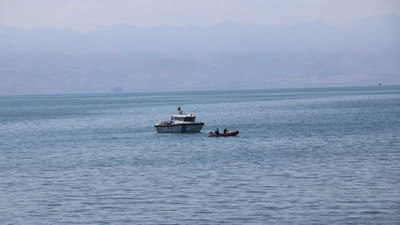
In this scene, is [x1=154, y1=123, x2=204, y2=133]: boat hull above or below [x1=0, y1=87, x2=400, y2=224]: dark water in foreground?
above

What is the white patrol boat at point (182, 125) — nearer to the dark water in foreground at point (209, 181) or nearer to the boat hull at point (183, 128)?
the boat hull at point (183, 128)

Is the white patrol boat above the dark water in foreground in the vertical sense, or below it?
above

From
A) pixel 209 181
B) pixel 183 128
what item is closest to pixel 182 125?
pixel 183 128

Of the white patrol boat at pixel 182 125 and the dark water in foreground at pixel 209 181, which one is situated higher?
the white patrol boat at pixel 182 125

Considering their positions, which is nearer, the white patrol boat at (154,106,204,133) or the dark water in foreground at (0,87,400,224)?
the dark water in foreground at (0,87,400,224)

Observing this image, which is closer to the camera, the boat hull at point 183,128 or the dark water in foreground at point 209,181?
the dark water in foreground at point 209,181

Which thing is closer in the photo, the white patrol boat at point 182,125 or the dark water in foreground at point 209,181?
the dark water in foreground at point 209,181

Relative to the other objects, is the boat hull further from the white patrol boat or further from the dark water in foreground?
the dark water in foreground

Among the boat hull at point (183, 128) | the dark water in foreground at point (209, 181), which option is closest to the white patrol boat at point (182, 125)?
the boat hull at point (183, 128)

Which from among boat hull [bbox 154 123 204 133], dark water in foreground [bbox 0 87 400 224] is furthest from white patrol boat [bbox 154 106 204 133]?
dark water in foreground [bbox 0 87 400 224]

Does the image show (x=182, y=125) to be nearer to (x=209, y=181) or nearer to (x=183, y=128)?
(x=183, y=128)

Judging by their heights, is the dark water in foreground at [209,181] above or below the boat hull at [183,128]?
below

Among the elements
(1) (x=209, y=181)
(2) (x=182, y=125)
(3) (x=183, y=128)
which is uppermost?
(2) (x=182, y=125)

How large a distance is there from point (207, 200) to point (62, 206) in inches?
331
